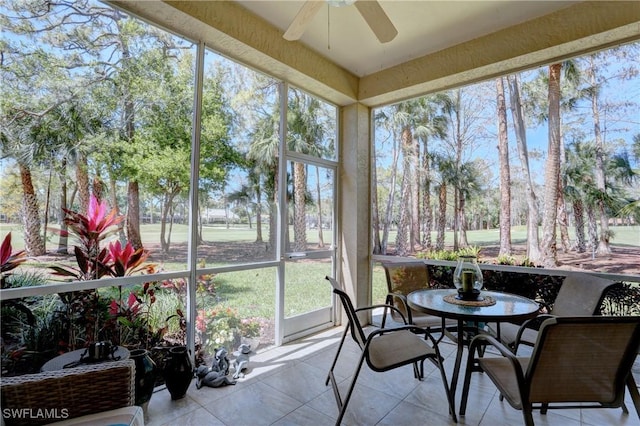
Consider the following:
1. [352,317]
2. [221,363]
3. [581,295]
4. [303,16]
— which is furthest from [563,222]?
[221,363]

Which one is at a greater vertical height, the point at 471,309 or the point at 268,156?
the point at 268,156

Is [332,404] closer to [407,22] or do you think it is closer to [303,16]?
[303,16]

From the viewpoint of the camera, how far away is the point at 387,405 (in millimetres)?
2283

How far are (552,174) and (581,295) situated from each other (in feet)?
4.02

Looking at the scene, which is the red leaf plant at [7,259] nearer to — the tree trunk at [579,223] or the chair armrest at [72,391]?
the chair armrest at [72,391]

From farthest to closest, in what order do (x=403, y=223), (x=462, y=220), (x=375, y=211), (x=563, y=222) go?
1. (x=375, y=211)
2. (x=403, y=223)
3. (x=462, y=220)
4. (x=563, y=222)

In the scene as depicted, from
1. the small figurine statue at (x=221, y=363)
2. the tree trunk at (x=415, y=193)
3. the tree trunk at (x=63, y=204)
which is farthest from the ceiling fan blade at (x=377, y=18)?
the small figurine statue at (x=221, y=363)

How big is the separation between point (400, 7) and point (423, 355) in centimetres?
286

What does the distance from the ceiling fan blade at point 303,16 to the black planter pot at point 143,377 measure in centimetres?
258

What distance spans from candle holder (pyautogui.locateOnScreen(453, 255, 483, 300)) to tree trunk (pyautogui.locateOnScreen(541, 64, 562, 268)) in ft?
3.60

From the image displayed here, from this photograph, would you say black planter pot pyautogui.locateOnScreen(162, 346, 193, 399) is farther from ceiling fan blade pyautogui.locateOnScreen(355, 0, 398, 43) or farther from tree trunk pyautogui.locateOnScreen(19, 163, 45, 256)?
ceiling fan blade pyautogui.locateOnScreen(355, 0, 398, 43)

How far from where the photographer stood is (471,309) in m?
2.23

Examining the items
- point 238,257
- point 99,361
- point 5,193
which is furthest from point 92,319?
point 238,257

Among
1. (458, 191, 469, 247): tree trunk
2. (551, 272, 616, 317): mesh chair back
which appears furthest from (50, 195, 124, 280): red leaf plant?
(551, 272, 616, 317): mesh chair back
